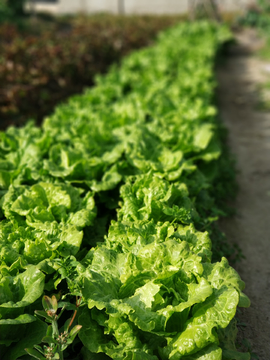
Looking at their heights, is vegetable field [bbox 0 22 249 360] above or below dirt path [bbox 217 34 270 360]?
above

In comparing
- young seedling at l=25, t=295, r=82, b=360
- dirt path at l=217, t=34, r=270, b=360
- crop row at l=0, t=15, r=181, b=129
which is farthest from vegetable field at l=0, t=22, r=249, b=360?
crop row at l=0, t=15, r=181, b=129

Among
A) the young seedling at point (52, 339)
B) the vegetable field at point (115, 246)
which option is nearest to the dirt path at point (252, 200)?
the vegetable field at point (115, 246)

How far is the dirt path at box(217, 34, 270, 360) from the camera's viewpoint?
2684 mm

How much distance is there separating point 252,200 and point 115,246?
2814mm

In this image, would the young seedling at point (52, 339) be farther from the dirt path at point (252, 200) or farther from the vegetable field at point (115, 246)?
the dirt path at point (252, 200)

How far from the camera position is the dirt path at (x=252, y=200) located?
8.81ft

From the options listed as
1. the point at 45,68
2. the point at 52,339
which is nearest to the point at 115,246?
the point at 52,339

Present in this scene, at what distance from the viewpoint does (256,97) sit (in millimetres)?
8883

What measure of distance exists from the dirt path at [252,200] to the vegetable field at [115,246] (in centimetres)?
42

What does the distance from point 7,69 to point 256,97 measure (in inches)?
220

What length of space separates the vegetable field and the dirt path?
0.42 metres

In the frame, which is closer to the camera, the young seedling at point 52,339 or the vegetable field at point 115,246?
the young seedling at point 52,339

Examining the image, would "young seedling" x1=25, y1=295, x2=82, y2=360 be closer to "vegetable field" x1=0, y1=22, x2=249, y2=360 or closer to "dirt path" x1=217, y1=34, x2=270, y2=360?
"vegetable field" x1=0, y1=22, x2=249, y2=360

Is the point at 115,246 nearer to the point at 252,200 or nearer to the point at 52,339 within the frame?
the point at 52,339
